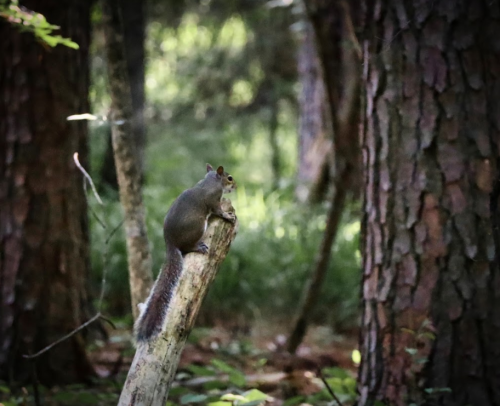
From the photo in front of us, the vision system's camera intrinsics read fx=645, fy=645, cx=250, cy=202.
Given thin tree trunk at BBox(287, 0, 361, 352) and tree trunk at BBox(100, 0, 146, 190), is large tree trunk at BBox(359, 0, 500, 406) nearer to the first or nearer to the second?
thin tree trunk at BBox(287, 0, 361, 352)

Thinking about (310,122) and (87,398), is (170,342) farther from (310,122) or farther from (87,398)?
(310,122)

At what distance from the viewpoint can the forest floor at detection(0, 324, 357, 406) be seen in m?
2.55

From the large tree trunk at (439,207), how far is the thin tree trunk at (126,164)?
94 cm

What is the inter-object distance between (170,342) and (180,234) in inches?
17.9

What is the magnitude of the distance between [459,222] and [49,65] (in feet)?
6.58

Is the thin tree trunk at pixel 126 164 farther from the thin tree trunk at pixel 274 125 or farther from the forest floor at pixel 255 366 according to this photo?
the thin tree trunk at pixel 274 125

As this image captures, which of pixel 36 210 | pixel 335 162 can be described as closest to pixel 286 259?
pixel 335 162

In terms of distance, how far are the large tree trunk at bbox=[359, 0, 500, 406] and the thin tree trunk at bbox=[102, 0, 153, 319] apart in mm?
939

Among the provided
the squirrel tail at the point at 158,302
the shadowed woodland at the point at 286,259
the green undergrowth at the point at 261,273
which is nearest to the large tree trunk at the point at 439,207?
the shadowed woodland at the point at 286,259

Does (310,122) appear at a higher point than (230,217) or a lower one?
higher

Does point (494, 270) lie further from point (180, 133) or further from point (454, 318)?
point (180, 133)

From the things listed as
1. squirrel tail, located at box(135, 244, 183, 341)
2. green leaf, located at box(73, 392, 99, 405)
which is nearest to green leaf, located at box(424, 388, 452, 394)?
squirrel tail, located at box(135, 244, 183, 341)

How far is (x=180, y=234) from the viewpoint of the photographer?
7.02 feet

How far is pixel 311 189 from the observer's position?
21.0 ft
